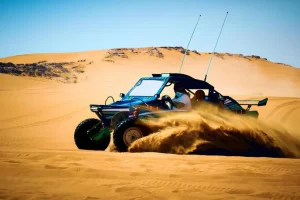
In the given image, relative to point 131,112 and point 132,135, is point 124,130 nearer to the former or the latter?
point 132,135

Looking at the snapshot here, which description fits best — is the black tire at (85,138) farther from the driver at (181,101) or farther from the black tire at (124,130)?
the driver at (181,101)

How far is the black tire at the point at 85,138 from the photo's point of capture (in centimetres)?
883

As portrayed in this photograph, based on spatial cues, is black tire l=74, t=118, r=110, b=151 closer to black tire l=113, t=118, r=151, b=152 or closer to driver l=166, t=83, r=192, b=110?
black tire l=113, t=118, r=151, b=152

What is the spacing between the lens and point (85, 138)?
8.89 meters

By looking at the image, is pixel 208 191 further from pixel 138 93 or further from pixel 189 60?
pixel 189 60

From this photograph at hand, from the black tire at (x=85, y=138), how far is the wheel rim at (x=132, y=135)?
4.30 feet

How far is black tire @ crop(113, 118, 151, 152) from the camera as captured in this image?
7.73 m

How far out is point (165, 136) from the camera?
25.1 feet

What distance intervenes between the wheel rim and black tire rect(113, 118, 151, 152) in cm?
3

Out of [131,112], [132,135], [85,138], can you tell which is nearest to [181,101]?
[131,112]

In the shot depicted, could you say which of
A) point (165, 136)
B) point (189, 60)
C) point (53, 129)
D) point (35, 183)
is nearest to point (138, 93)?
point (165, 136)

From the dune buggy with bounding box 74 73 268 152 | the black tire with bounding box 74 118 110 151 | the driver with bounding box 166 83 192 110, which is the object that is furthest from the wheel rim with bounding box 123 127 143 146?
the black tire with bounding box 74 118 110 151

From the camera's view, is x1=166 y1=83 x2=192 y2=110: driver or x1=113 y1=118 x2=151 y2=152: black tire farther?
x1=166 y1=83 x2=192 y2=110: driver

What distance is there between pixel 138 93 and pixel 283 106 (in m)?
13.5
